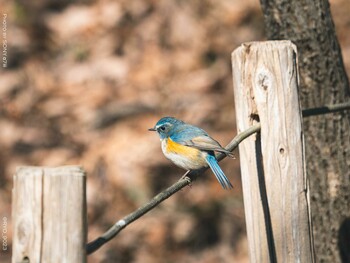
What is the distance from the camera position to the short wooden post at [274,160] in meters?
2.59

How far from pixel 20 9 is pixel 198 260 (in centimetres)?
375

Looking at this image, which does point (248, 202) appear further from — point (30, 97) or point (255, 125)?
point (30, 97)

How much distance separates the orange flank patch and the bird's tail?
108 mm

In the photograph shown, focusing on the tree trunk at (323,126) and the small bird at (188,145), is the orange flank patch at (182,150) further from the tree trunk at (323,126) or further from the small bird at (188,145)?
the tree trunk at (323,126)

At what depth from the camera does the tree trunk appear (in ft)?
11.7

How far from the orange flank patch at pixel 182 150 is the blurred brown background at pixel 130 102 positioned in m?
1.73

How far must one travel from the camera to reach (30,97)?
274 inches

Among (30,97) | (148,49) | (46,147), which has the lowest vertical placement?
(46,147)

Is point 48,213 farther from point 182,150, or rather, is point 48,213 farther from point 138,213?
point 182,150

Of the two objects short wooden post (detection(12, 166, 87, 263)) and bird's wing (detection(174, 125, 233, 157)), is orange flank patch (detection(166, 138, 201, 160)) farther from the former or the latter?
short wooden post (detection(12, 166, 87, 263))

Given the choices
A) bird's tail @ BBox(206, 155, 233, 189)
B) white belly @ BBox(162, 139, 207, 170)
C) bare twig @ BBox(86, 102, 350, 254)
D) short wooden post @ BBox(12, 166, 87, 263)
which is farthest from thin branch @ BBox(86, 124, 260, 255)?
white belly @ BBox(162, 139, 207, 170)

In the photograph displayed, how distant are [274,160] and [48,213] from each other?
106 cm

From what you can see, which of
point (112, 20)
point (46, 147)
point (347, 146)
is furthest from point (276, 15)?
point (112, 20)

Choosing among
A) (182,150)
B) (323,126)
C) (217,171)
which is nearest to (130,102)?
(182,150)
